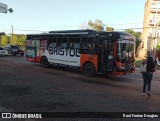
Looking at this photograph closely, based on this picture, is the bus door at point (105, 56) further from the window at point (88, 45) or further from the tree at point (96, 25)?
the tree at point (96, 25)

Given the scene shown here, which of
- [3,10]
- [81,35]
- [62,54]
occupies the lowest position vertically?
[62,54]

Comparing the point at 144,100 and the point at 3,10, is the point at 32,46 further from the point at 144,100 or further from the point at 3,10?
the point at 144,100

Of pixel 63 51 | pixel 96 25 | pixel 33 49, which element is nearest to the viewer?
pixel 63 51

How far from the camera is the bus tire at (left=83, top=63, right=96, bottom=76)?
1706cm

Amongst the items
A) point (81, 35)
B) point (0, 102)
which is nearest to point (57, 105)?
point (0, 102)

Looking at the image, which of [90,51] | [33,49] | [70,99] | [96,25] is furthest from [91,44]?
[96,25]

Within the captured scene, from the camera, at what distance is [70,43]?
749 inches

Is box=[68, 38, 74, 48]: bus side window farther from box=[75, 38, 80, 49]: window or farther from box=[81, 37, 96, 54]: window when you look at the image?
box=[81, 37, 96, 54]: window

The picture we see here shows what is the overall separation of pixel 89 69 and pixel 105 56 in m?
1.64

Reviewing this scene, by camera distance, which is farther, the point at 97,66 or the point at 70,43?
the point at 70,43

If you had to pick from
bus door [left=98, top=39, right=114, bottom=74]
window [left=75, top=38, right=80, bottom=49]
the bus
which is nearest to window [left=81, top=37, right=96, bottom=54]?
the bus

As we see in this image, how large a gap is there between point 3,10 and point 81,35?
5.50m

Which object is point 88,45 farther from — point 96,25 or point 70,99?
point 96,25

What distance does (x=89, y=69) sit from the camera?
683 inches
